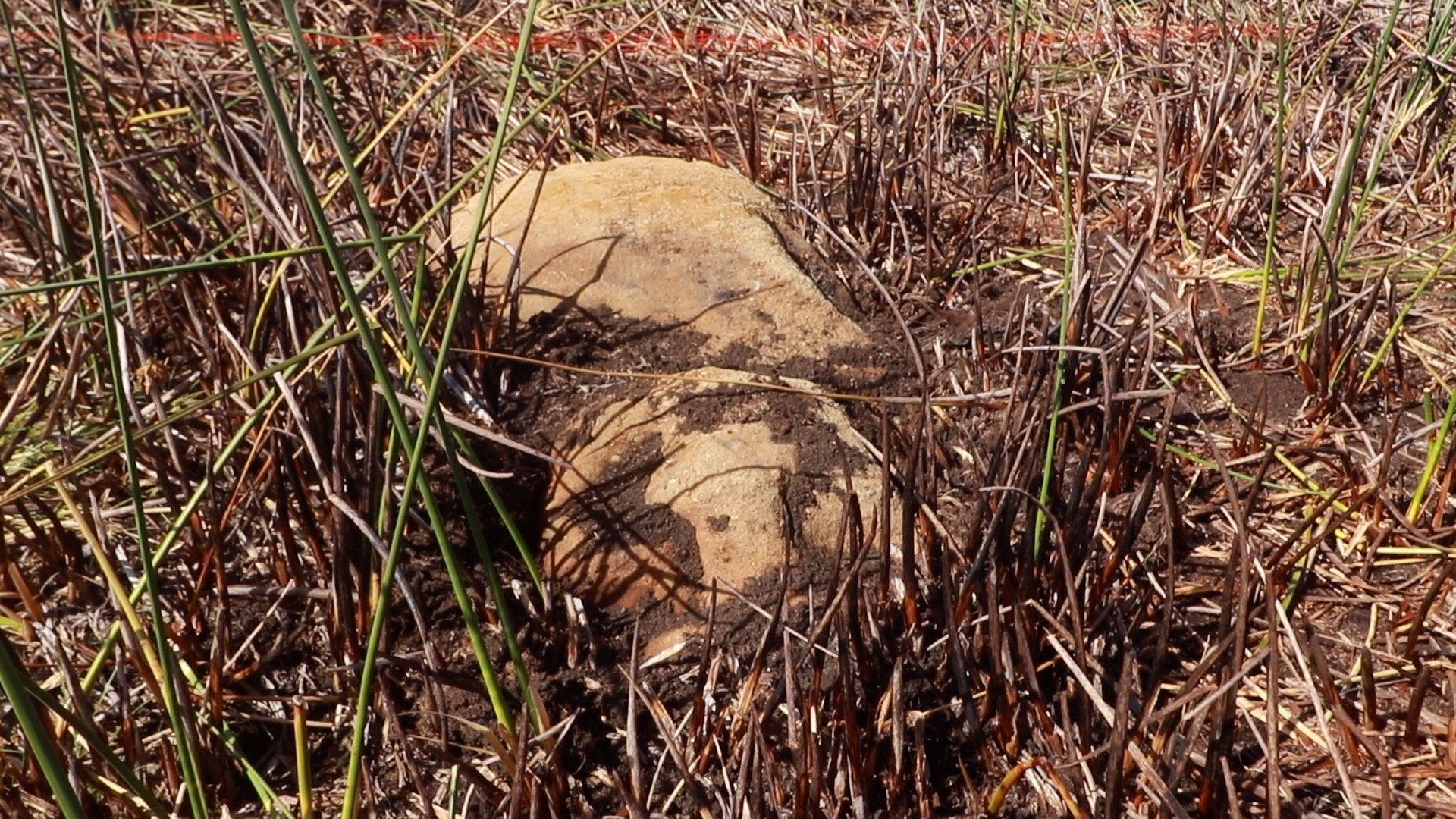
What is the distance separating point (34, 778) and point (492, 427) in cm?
63

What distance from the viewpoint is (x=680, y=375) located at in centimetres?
162

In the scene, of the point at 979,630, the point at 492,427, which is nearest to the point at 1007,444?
the point at 979,630

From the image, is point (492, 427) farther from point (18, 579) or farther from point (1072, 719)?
point (1072, 719)

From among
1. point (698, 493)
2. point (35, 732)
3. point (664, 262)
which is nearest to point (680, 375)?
point (698, 493)

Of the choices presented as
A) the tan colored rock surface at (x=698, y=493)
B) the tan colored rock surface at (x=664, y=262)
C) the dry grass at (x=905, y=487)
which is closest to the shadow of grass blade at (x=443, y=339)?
the dry grass at (x=905, y=487)

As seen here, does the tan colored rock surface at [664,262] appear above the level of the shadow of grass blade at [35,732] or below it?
below

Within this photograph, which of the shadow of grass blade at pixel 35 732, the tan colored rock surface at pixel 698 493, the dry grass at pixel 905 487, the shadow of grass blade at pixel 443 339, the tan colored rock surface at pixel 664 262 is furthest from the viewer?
the tan colored rock surface at pixel 664 262

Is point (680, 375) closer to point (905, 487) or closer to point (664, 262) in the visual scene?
point (664, 262)

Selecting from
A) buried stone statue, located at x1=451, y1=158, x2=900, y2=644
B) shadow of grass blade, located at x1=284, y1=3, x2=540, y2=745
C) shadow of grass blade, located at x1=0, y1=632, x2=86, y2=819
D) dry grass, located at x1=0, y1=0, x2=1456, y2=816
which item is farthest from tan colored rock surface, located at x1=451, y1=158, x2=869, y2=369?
A: shadow of grass blade, located at x1=0, y1=632, x2=86, y2=819

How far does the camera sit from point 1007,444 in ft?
4.67

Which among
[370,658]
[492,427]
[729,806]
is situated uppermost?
[370,658]

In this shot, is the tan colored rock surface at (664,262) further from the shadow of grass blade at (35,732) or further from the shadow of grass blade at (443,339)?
the shadow of grass blade at (35,732)

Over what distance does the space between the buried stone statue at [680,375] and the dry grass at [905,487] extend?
84 mm

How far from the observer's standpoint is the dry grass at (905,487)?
3.96ft
